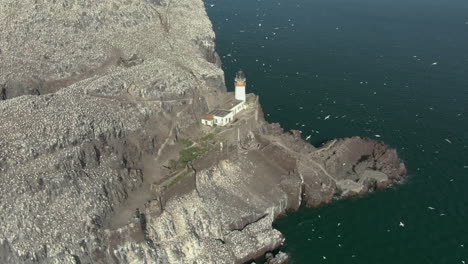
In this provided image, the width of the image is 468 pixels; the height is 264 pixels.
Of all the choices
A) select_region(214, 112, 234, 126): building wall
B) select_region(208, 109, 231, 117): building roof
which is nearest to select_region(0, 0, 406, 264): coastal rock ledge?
select_region(214, 112, 234, 126): building wall

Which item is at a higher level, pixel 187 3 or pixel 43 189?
pixel 187 3

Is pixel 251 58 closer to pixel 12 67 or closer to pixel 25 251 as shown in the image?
pixel 12 67

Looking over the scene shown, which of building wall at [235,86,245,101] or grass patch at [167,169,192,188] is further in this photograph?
building wall at [235,86,245,101]

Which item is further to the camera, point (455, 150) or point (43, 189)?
point (455, 150)

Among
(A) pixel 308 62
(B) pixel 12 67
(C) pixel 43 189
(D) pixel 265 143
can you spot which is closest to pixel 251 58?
(A) pixel 308 62

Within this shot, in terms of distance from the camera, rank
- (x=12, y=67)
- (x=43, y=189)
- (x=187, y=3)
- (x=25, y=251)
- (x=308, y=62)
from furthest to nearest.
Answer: (x=308, y=62) < (x=187, y=3) < (x=12, y=67) < (x=43, y=189) < (x=25, y=251)

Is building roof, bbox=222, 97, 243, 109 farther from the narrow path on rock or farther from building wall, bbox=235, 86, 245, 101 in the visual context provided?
the narrow path on rock
